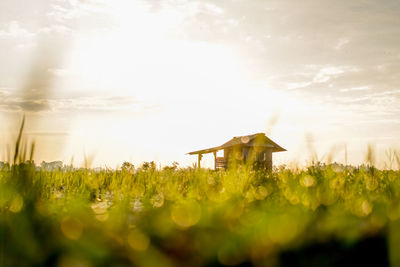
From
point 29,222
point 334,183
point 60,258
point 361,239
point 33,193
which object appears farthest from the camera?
point 334,183

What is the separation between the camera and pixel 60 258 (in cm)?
160

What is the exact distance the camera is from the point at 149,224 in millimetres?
1966

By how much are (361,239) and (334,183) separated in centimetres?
208

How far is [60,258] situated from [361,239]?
1617 mm

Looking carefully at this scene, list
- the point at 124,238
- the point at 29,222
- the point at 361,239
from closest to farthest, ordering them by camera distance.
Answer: the point at 124,238 → the point at 29,222 → the point at 361,239

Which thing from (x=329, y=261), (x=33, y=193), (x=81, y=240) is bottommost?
(x=329, y=261)

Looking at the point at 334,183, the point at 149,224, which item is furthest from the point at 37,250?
the point at 334,183

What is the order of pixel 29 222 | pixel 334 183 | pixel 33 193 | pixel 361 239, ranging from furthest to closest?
1. pixel 334 183
2. pixel 33 193
3. pixel 361 239
4. pixel 29 222

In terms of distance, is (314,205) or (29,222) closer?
(29,222)

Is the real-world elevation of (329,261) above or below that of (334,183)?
below

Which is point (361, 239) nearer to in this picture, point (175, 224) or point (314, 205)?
point (314, 205)

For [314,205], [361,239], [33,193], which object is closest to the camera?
[361,239]

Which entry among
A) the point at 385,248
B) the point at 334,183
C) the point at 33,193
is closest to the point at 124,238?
the point at 33,193

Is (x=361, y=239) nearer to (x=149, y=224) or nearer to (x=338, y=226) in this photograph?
(x=338, y=226)
